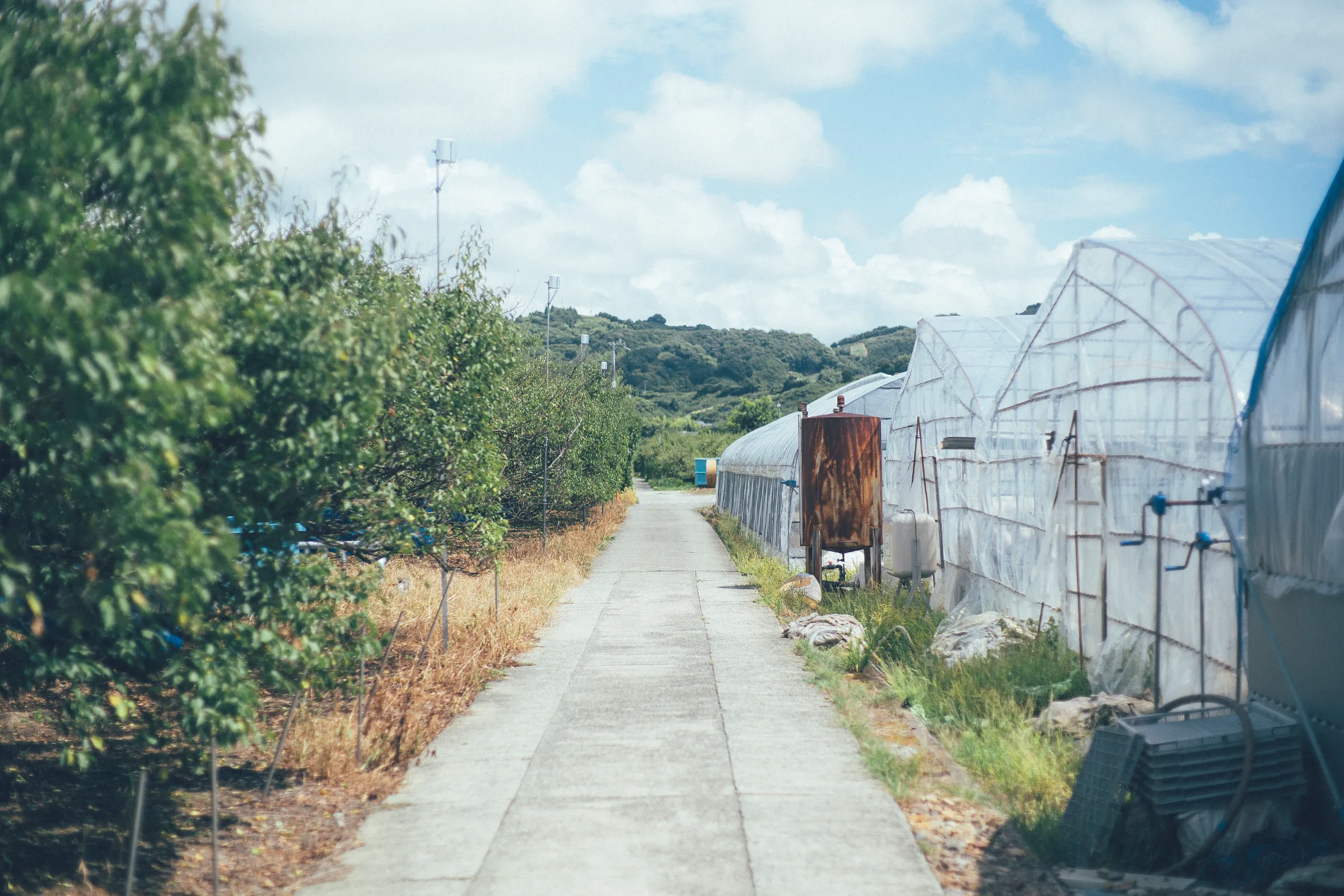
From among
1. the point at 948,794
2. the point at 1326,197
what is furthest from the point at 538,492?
the point at 1326,197

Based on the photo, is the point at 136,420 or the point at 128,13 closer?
the point at 136,420

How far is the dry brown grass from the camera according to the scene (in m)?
Result: 7.40

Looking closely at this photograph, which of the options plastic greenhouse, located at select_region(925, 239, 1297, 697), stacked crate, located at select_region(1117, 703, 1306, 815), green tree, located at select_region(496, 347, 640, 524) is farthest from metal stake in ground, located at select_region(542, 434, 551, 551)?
stacked crate, located at select_region(1117, 703, 1306, 815)

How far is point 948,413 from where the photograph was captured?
1513 cm

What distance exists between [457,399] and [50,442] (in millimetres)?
4615

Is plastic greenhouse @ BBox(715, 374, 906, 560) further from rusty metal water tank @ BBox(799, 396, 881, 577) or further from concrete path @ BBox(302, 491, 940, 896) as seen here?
concrete path @ BBox(302, 491, 940, 896)

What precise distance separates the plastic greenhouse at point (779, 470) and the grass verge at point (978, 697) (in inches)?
265

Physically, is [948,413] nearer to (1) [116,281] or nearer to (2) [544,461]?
(2) [544,461]

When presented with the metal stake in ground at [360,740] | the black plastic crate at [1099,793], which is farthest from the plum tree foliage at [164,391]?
the black plastic crate at [1099,793]

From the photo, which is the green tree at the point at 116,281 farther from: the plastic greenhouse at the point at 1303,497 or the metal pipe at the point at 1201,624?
the metal pipe at the point at 1201,624

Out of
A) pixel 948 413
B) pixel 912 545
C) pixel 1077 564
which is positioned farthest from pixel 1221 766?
pixel 948 413

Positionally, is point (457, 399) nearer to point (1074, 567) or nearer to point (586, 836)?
point (586, 836)

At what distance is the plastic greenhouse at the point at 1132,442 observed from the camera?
7242 millimetres

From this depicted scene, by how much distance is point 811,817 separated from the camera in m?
6.36
